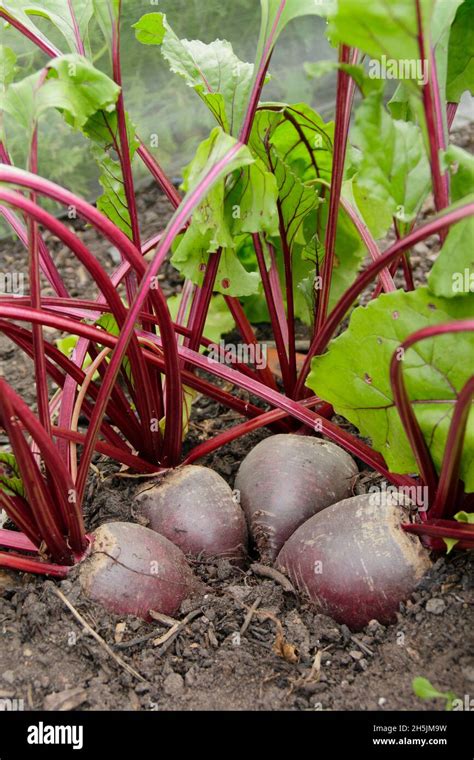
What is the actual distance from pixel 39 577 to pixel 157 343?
27.1 inches

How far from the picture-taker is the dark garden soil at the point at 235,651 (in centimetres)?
166

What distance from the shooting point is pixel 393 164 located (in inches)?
64.2

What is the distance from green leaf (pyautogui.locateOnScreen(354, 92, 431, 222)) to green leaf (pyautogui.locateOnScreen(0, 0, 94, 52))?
964 mm

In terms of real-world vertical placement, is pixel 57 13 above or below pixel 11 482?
above

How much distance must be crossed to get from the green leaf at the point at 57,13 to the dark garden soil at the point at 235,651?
4.79 ft

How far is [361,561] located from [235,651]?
0.35m

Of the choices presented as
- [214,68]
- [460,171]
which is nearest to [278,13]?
[214,68]

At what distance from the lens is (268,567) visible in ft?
6.62

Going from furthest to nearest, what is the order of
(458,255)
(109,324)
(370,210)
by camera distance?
(370,210)
(109,324)
(458,255)

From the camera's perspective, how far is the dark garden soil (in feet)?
5.44

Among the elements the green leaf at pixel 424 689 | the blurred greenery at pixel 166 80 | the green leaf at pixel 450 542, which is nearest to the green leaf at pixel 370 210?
the green leaf at pixel 450 542

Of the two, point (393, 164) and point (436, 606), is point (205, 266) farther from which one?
point (436, 606)

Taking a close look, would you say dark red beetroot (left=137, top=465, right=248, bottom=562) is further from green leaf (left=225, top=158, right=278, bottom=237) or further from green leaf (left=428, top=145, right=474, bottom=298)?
green leaf (left=428, top=145, right=474, bottom=298)
